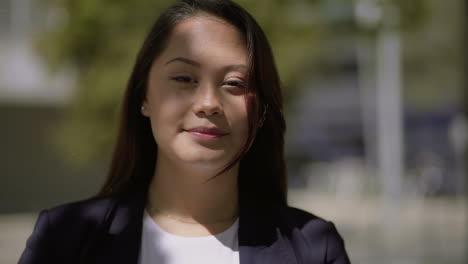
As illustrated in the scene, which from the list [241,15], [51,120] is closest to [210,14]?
[241,15]

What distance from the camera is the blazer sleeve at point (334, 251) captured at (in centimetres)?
177

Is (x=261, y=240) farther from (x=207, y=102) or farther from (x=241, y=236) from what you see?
(x=207, y=102)

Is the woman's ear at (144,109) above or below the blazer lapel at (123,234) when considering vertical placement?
above

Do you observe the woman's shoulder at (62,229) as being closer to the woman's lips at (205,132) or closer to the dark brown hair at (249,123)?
the dark brown hair at (249,123)

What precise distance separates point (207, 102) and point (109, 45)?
5.47 m

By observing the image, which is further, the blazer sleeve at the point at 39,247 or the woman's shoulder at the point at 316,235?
the woman's shoulder at the point at 316,235

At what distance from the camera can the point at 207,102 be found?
1695 millimetres

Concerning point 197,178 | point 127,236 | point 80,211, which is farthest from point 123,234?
point 197,178

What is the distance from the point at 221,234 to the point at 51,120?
14.9m

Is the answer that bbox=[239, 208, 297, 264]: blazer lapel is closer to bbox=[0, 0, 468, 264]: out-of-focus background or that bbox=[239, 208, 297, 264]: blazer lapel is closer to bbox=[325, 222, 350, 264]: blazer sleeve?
bbox=[325, 222, 350, 264]: blazer sleeve

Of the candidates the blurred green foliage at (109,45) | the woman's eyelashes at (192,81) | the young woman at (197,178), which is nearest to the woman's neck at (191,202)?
the young woman at (197,178)

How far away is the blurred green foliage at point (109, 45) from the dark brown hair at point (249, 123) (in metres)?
3.39

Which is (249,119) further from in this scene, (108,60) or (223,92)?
(108,60)

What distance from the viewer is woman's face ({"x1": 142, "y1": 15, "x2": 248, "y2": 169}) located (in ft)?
5.62
